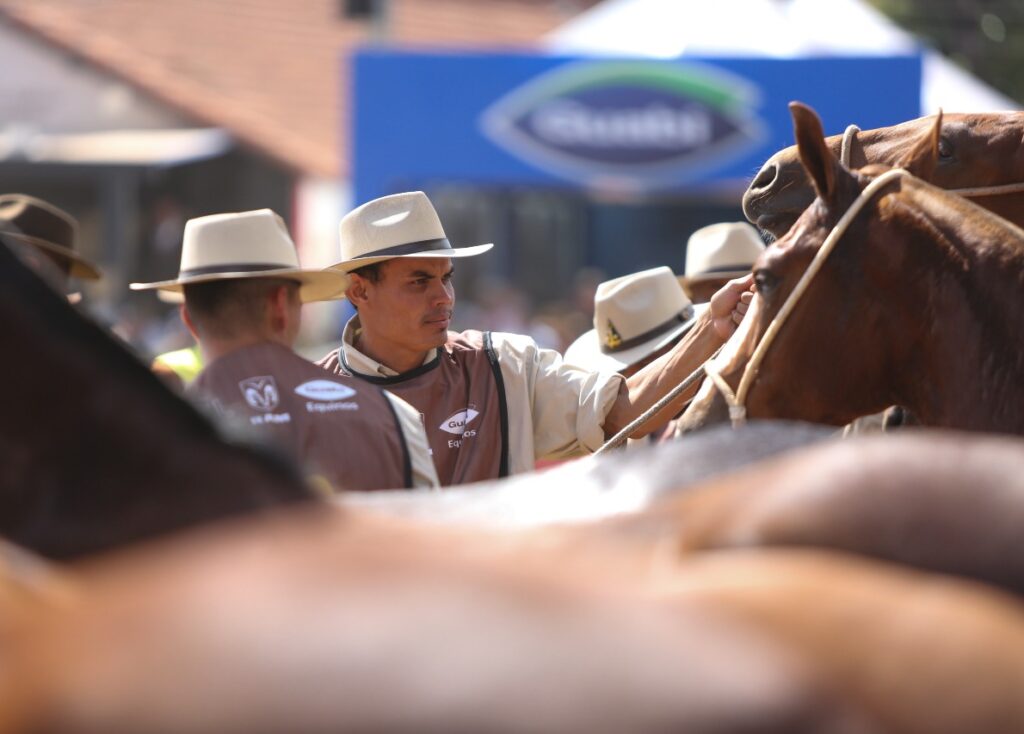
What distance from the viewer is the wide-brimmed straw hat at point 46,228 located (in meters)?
6.00

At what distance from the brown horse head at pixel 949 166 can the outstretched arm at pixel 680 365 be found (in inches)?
12.1

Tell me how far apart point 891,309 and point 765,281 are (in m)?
0.34

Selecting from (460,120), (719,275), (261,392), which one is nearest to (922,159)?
(261,392)

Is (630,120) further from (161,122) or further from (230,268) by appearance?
(230,268)

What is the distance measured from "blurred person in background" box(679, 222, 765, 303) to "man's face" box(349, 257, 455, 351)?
1865mm

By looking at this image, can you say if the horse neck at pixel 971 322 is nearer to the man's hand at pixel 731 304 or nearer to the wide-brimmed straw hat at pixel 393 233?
the man's hand at pixel 731 304

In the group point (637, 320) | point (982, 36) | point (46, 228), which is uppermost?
point (982, 36)

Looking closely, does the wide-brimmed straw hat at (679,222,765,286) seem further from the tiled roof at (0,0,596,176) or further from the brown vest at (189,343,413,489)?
the tiled roof at (0,0,596,176)

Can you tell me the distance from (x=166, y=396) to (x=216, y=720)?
80 cm

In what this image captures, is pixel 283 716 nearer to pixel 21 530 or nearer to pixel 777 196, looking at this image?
pixel 21 530

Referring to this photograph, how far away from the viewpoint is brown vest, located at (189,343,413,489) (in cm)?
372

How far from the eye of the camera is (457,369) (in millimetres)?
5066

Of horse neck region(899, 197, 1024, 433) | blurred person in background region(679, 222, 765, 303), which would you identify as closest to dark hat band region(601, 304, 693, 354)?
blurred person in background region(679, 222, 765, 303)

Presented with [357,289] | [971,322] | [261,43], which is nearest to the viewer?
[971,322]
